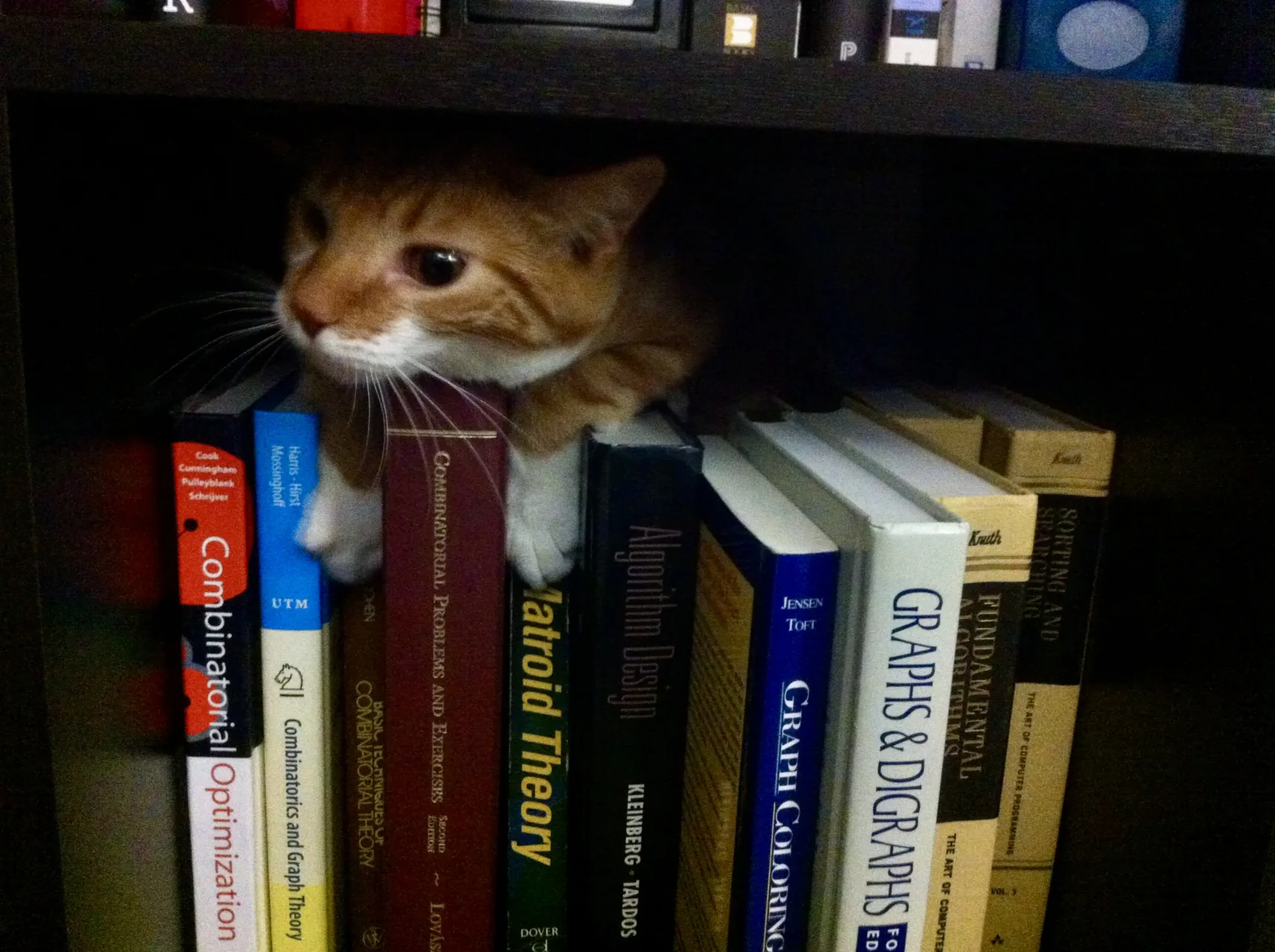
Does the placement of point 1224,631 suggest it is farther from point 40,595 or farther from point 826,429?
Answer: point 40,595

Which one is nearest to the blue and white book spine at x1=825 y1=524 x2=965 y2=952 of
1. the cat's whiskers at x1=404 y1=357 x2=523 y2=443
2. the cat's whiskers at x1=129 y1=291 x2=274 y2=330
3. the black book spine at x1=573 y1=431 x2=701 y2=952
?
the black book spine at x1=573 y1=431 x2=701 y2=952

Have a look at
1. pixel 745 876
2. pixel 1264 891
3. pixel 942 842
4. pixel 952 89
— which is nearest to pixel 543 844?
pixel 745 876

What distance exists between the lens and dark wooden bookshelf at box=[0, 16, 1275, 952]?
47cm

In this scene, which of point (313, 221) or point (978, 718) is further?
point (313, 221)

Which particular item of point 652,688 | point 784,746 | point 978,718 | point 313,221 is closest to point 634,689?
point 652,688

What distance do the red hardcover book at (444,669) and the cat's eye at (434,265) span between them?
0.08 meters

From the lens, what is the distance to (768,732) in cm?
59

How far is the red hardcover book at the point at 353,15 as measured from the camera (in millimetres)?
562

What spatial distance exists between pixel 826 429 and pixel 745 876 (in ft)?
1.00

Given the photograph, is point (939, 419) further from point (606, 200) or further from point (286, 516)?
point (286, 516)

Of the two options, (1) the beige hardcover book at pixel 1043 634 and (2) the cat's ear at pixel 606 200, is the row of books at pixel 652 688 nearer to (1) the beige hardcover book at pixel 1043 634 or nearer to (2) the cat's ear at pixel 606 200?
(1) the beige hardcover book at pixel 1043 634

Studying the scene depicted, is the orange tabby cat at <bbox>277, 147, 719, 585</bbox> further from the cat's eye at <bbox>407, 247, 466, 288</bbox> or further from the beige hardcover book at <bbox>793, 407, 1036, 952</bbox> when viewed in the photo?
the beige hardcover book at <bbox>793, 407, 1036, 952</bbox>

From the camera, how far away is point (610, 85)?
1.55 ft

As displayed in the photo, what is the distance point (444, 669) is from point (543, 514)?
12 cm
